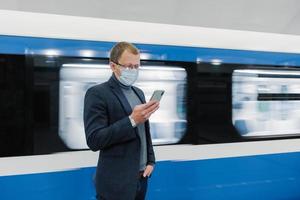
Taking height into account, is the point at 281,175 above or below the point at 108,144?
below

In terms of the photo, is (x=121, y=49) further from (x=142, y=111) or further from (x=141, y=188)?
(x=141, y=188)

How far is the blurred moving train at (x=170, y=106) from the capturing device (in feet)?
9.75

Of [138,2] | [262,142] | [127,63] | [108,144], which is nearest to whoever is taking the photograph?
[108,144]

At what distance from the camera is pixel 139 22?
135 inches

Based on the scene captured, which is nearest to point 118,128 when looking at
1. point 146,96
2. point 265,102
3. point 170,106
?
point 146,96

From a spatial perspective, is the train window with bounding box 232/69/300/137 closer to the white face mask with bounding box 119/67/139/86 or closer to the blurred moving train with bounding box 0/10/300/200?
the blurred moving train with bounding box 0/10/300/200

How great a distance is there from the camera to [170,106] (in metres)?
3.48

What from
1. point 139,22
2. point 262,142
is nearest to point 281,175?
point 262,142

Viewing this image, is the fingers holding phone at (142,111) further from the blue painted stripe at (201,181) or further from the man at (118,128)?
the blue painted stripe at (201,181)

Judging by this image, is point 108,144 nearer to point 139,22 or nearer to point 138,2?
point 139,22

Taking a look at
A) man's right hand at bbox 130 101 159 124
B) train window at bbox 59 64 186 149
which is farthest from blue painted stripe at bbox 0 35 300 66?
man's right hand at bbox 130 101 159 124

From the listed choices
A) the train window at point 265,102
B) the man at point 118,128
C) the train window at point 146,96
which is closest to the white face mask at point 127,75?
the man at point 118,128

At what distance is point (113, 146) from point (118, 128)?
16cm

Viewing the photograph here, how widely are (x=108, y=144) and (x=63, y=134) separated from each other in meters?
1.15
